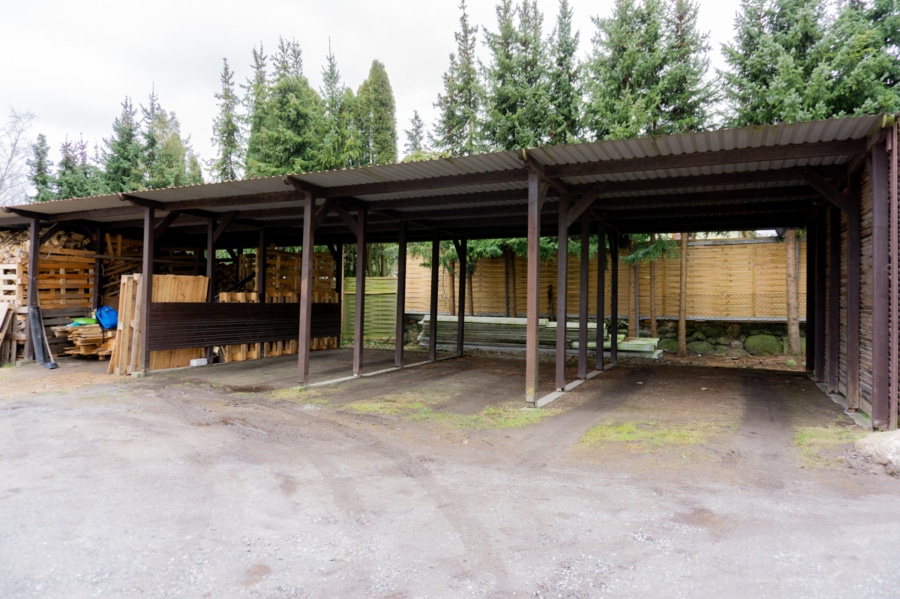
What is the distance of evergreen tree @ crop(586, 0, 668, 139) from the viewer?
1255 cm

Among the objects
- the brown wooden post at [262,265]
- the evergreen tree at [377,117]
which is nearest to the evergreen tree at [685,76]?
the brown wooden post at [262,265]

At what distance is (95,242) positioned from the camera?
42.9ft

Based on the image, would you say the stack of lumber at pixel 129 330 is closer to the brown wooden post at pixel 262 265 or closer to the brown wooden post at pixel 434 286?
the brown wooden post at pixel 262 265

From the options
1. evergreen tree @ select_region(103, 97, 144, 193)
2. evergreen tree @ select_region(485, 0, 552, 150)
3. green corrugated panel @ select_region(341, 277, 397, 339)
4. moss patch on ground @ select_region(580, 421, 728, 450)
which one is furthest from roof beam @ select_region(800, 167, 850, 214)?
evergreen tree @ select_region(103, 97, 144, 193)

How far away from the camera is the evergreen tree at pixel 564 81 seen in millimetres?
14211

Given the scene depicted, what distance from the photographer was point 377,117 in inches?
920

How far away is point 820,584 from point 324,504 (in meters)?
2.94

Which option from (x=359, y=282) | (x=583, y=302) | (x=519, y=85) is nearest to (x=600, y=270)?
(x=583, y=302)

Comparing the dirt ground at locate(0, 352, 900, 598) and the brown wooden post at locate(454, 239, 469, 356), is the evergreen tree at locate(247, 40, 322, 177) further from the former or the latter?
the dirt ground at locate(0, 352, 900, 598)

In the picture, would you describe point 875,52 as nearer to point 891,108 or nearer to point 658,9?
point 891,108

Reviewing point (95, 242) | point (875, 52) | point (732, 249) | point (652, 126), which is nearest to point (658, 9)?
point (652, 126)

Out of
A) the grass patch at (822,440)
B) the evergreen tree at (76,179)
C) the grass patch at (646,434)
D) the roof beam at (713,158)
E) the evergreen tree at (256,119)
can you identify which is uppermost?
the evergreen tree at (256,119)

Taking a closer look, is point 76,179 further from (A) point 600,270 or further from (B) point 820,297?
(B) point 820,297

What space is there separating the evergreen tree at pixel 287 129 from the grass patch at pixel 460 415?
40.3ft
